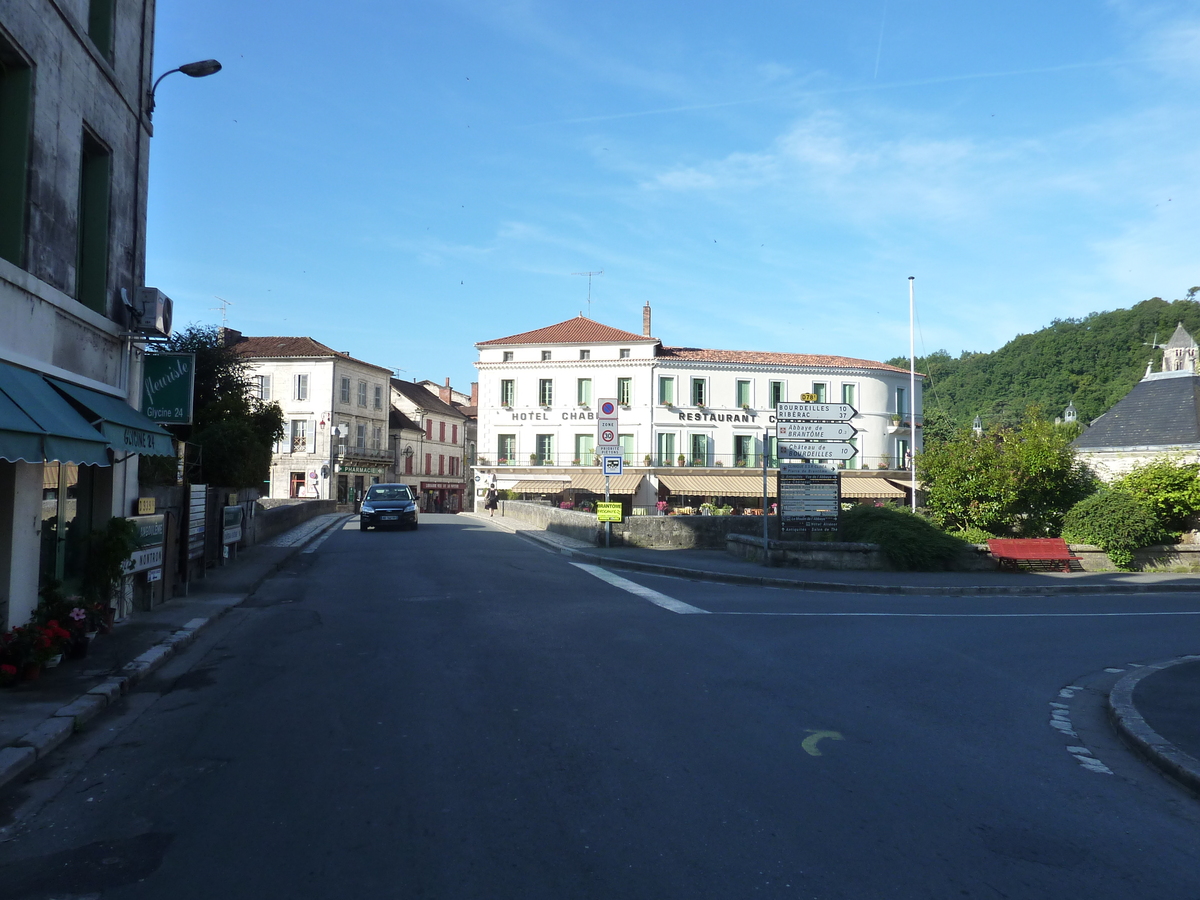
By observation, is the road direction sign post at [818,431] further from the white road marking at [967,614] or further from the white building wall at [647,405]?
the white building wall at [647,405]

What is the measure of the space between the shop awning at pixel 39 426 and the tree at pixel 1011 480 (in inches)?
772

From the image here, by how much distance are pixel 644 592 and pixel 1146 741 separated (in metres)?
8.67

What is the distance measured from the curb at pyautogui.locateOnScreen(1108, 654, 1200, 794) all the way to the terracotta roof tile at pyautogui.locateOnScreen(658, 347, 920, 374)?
4567 centimetres

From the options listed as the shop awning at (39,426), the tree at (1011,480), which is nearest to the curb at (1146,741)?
the shop awning at (39,426)

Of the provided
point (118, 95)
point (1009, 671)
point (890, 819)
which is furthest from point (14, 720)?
point (1009, 671)

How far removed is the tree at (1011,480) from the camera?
21.3 meters

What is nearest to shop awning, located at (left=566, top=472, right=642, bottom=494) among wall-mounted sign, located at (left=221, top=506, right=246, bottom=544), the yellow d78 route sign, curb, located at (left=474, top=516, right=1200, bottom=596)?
the yellow d78 route sign

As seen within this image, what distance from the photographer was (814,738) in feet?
18.6

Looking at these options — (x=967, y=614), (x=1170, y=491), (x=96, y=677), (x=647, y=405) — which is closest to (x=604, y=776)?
(x=96, y=677)

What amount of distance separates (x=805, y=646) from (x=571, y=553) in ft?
39.7

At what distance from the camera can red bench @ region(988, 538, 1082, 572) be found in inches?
714

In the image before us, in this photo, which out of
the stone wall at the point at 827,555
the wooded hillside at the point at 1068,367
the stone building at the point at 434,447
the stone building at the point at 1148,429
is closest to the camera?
the stone wall at the point at 827,555

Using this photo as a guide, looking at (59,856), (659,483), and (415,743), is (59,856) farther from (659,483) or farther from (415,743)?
(659,483)

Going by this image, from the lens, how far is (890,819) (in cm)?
429
